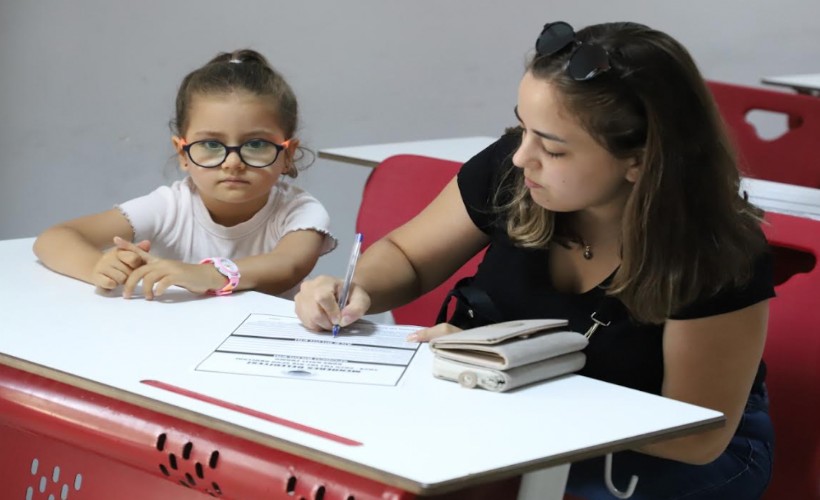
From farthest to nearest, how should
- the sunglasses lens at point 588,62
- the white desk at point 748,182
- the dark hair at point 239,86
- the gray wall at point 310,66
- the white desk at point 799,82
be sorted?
the gray wall at point 310,66, the white desk at point 799,82, the white desk at point 748,182, the dark hair at point 239,86, the sunglasses lens at point 588,62

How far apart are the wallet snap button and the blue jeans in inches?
14.5

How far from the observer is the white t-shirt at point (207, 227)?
220cm

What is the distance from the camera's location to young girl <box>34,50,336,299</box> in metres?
2.04

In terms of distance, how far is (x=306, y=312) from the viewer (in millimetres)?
1659

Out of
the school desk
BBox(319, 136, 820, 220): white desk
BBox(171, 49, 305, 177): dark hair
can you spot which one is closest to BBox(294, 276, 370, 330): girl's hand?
the school desk

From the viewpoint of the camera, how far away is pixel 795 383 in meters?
1.99

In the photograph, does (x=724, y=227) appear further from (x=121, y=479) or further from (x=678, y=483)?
(x=121, y=479)

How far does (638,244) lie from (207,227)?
2.92 feet

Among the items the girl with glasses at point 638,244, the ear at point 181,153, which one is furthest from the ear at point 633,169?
the ear at point 181,153

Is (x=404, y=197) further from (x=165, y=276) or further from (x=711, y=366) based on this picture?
(x=711, y=366)

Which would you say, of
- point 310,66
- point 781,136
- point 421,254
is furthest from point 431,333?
point 310,66

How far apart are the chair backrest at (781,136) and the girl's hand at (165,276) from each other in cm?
206

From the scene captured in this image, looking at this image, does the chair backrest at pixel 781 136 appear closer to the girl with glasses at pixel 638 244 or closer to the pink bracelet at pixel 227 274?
the girl with glasses at pixel 638 244

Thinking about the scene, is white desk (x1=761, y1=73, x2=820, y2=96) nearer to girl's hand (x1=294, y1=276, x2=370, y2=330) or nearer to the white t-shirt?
the white t-shirt
